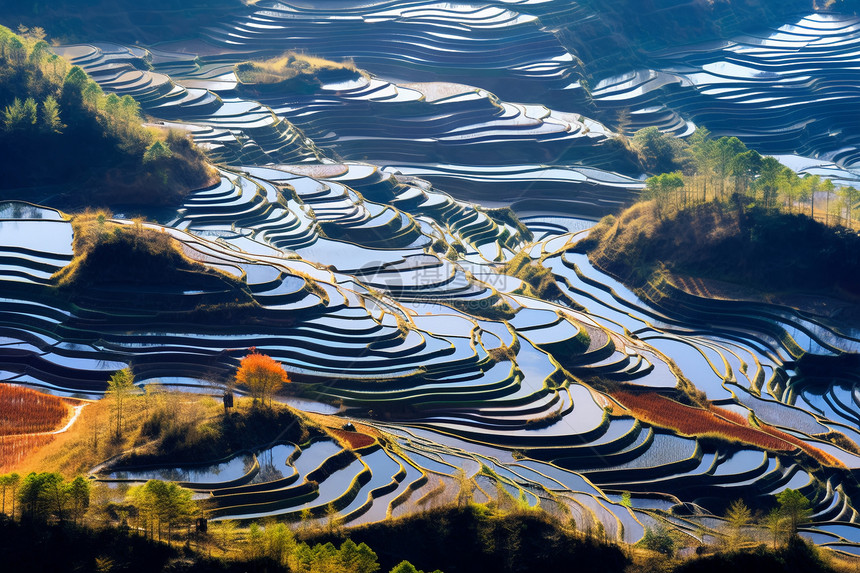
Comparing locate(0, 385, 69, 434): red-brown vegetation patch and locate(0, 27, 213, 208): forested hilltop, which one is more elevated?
locate(0, 27, 213, 208): forested hilltop

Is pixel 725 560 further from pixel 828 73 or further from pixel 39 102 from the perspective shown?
pixel 828 73

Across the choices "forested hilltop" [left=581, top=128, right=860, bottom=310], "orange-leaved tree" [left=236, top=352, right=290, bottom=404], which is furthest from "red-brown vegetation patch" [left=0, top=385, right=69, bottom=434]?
"forested hilltop" [left=581, top=128, right=860, bottom=310]

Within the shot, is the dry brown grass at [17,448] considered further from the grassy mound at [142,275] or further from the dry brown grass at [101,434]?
the grassy mound at [142,275]

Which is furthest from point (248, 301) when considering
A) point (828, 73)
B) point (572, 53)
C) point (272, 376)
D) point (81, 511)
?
point (828, 73)

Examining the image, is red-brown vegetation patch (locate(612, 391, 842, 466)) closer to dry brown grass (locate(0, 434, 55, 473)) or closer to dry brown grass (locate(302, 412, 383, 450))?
dry brown grass (locate(302, 412, 383, 450))

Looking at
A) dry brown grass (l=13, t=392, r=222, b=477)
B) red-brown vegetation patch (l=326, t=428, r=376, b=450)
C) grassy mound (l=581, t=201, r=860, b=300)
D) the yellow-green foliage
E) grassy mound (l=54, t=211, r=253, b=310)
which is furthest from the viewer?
the yellow-green foliage

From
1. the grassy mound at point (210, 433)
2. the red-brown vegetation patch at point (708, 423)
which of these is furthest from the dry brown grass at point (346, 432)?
the red-brown vegetation patch at point (708, 423)

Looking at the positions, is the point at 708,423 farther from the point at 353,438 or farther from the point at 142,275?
the point at 142,275

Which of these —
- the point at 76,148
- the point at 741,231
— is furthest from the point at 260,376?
the point at 741,231
